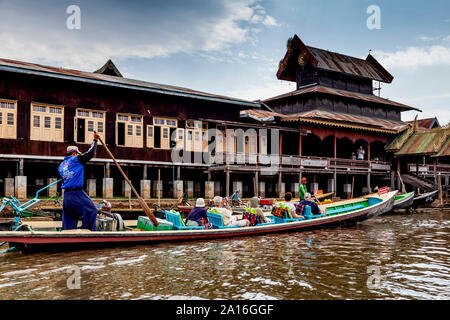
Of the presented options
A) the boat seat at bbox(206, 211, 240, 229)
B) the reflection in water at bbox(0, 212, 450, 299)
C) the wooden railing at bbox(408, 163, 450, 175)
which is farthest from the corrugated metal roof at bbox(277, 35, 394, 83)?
the reflection in water at bbox(0, 212, 450, 299)

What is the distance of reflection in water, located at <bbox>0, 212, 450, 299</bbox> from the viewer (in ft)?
21.5

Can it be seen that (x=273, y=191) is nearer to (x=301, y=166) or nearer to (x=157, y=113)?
(x=301, y=166)

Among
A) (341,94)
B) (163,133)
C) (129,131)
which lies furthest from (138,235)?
(341,94)

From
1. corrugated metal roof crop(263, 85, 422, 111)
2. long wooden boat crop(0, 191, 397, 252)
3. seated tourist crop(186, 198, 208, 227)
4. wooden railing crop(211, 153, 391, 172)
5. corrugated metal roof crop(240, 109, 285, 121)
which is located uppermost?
corrugated metal roof crop(263, 85, 422, 111)

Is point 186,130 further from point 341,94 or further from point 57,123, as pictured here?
point 341,94

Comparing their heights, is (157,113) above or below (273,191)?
above

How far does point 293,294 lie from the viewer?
21.5 ft

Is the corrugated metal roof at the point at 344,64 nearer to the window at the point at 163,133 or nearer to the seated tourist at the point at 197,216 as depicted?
the window at the point at 163,133

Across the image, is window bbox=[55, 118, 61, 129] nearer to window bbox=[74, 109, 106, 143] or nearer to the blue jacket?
window bbox=[74, 109, 106, 143]

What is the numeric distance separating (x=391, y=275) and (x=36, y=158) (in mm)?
16231

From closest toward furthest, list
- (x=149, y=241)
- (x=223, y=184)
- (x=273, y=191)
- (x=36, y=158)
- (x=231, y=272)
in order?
1. (x=231, y=272)
2. (x=149, y=241)
3. (x=36, y=158)
4. (x=223, y=184)
5. (x=273, y=191)

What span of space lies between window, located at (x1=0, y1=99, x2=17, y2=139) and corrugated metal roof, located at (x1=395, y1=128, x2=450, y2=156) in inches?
981

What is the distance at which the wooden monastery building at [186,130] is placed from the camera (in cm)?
1897

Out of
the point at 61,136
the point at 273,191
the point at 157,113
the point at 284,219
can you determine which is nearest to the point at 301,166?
the point at 273,191
